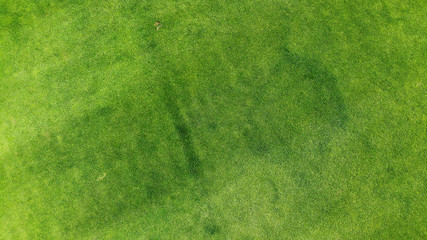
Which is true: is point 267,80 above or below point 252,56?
below

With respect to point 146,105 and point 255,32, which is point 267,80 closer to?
point 255,32

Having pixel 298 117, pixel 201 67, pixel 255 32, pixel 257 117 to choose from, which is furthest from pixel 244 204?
pixel 255 32

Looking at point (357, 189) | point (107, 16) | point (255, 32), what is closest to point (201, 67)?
point (255, 32)

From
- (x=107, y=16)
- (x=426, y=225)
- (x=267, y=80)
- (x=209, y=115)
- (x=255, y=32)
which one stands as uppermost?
(x=107, y=16)

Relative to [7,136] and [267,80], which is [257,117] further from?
[7,136]

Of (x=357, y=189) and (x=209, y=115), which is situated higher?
(x=209, y=115)

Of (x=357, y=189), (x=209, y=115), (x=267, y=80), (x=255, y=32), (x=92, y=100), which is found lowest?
(x=357, y=189)
